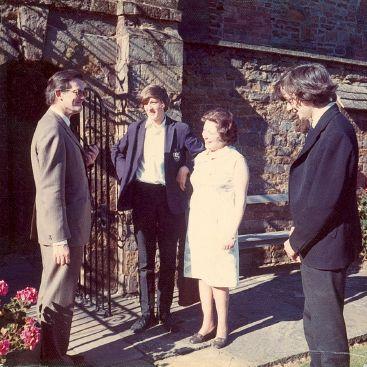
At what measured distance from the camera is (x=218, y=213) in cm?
385

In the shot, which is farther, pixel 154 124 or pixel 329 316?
pixel 154 124

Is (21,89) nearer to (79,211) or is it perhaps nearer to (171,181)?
(171,181)

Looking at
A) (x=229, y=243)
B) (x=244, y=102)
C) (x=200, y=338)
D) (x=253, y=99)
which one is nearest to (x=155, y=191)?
(x=229, y=243)

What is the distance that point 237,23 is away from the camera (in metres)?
8.52

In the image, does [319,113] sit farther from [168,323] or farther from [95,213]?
[95,213]

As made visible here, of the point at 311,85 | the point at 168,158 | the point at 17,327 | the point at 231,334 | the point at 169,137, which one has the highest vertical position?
the point at 311,85

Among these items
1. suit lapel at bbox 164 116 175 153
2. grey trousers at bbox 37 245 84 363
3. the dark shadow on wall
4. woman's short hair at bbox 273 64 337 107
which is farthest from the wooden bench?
woman's short hair at bbox 273 64 337 107

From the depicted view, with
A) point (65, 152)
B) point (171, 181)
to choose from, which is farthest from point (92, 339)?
point (65, 152)

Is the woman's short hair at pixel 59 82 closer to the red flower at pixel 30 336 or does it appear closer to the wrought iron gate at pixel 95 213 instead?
the wrought iron gate at pixel 95 213

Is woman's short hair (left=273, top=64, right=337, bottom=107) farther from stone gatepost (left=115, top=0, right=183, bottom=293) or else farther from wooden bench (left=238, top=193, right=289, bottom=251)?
wooden bench (left=238, top=193, right=289, bottom=251)

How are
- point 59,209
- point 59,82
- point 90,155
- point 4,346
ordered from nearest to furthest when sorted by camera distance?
point 4,346 < point 59,209 < point 59,82 < point 90,155

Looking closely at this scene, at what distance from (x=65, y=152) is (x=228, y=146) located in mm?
1350

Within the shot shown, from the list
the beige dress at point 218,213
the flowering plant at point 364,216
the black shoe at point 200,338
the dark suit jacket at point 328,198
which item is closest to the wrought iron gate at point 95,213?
the black shoe at point 200,338

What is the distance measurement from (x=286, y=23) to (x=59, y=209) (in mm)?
7329
